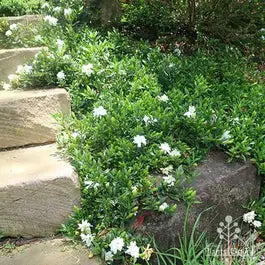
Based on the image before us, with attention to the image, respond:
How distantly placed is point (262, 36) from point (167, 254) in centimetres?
253

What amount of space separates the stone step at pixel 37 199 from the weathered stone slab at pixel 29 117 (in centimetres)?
36

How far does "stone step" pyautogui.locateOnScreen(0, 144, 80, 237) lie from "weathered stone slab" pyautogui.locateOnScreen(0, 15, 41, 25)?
1755mm

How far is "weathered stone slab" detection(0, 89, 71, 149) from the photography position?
256 centimetres

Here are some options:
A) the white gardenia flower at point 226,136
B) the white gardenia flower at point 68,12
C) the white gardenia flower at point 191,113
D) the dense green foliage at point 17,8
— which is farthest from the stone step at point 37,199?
the dense green foliage at point 17,8

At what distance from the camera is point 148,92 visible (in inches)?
109

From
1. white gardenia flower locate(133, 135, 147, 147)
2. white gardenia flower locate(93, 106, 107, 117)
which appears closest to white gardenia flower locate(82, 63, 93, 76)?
white gardenia flower locate(93, 106, 107, 117)

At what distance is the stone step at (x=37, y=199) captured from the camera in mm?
2168

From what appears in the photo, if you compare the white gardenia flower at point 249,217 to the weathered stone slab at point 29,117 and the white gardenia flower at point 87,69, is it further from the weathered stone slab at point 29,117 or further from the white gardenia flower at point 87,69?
the white gardenia flower at point 87,69

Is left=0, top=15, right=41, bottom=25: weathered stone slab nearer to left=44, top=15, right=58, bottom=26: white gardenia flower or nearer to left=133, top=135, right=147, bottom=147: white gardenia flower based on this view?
left=44, top=15, right=58, bottom=26: white gardenia flower

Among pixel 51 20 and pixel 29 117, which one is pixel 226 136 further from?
pixel 51 20

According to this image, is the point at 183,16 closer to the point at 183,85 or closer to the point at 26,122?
the point at 183,85

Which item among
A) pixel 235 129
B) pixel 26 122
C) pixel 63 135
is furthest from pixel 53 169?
pixel 235 129

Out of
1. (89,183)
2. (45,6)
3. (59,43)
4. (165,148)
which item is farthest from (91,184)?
(45,6)

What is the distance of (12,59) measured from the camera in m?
3.10
